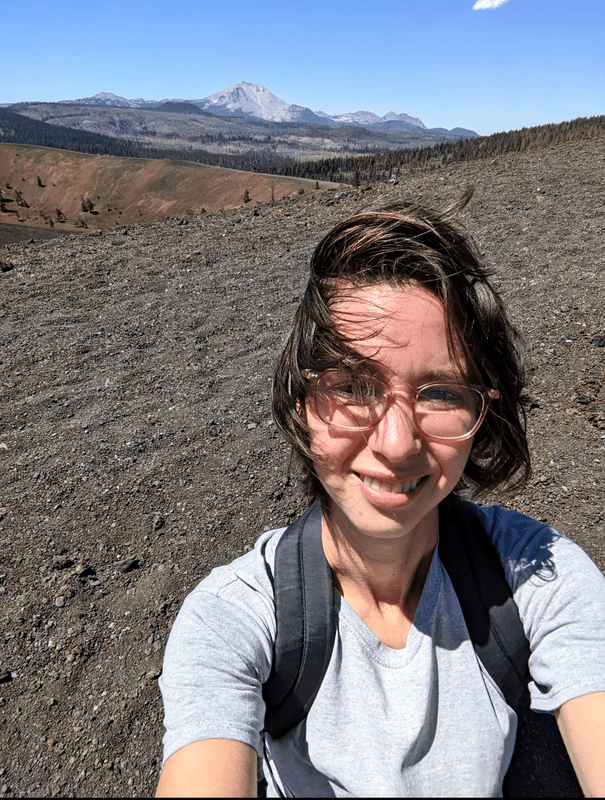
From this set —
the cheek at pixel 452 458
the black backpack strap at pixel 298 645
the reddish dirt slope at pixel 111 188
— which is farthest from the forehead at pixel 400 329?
the reddish dirt slope at pixel 111 188

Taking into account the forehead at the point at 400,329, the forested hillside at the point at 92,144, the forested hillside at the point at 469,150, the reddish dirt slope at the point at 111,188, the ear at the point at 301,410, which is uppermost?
the forested hillside at the point at 92,144

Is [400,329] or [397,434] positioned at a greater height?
[400,329]

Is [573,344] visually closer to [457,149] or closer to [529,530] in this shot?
[529,530]

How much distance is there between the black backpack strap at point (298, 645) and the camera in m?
1.19

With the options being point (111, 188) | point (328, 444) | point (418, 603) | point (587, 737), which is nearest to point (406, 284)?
point (328, 444)

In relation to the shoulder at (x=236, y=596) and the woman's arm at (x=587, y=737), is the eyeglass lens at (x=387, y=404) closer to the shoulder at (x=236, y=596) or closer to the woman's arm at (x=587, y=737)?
the shoulder at (x=236, y=596)

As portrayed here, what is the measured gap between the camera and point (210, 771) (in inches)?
38.0

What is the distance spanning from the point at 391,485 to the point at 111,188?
40433 mm

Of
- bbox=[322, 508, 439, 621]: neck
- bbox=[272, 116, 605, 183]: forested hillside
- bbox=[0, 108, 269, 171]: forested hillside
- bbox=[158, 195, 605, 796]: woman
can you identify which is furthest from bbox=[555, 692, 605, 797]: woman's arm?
bbox=[0, 108, 269, 171]: forested hillside

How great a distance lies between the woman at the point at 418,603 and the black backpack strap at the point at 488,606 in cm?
3

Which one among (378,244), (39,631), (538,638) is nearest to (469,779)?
(538,638)

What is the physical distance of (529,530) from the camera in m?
1.41

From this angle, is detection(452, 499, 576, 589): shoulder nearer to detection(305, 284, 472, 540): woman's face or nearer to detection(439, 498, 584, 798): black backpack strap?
detection(439, 498, 584, 798): black backpack strap

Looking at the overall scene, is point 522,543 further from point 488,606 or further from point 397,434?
point 397,434
